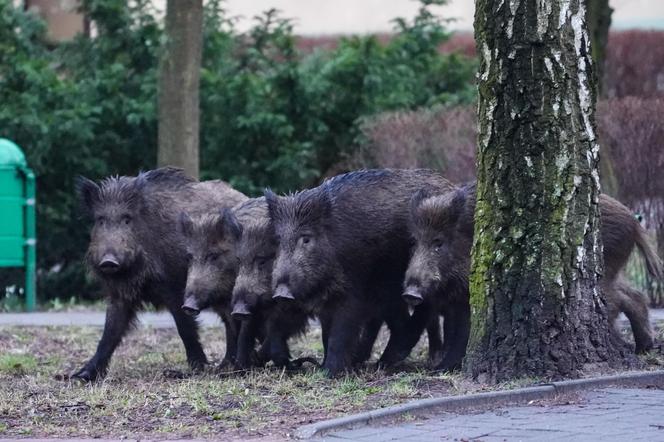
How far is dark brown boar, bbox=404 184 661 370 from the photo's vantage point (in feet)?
29.3

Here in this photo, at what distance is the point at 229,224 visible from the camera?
9547 mm

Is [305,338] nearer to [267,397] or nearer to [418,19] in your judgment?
[267,397]

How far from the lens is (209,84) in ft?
54.6

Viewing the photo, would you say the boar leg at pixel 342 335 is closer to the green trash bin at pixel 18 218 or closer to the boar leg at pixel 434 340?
the boar leg at pixel 434 340

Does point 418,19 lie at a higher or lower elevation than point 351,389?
higher

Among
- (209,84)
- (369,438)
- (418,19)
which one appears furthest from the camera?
(418,19)

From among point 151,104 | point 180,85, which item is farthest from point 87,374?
point 151,104

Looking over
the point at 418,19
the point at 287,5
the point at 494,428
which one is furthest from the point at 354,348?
the point at 287,5

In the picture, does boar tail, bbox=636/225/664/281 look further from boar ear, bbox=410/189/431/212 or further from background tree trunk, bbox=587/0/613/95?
background tree trunk, bbox=587/0/613/95

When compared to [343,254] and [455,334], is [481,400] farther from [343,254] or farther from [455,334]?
[343,254]

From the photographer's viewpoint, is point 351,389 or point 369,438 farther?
point 351,389

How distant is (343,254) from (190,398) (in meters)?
1.92

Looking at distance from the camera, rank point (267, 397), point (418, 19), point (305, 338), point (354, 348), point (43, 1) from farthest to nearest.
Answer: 1. point (43, 1)
2. point (418, 19)
3. point (305, 338)
4. point (354, 348)
5. point (267, 397)

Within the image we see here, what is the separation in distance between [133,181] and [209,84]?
663cm
